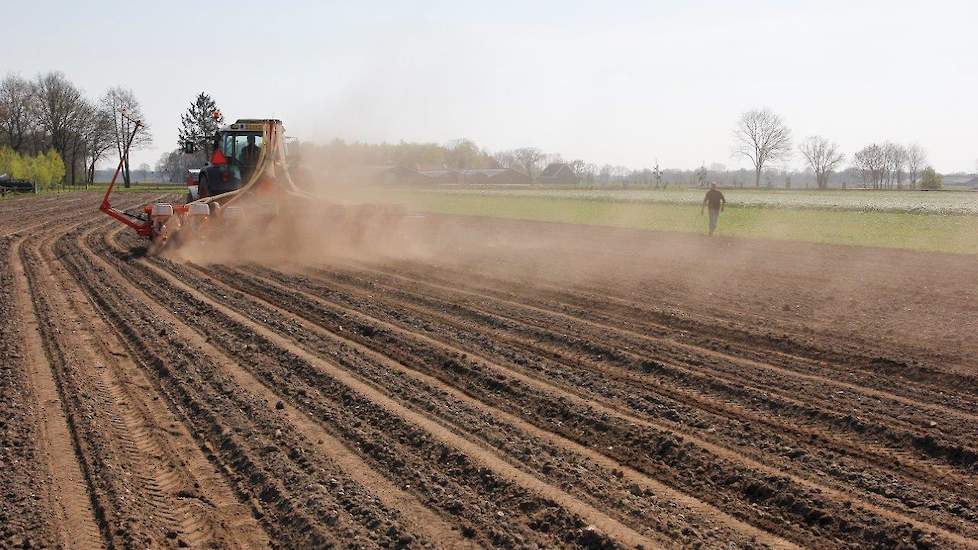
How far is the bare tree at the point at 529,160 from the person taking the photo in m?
118

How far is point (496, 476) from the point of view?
5543 mm

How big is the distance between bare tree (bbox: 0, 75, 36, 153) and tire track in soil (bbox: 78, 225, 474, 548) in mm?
89452

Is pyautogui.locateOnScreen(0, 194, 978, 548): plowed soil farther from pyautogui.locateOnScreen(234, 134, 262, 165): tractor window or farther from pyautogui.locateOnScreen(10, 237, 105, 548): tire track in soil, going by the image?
pyautogui.locateOnScreen(234, 134, 262, 165): tractor window

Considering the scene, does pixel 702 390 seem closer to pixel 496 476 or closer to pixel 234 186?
pixel 496 476

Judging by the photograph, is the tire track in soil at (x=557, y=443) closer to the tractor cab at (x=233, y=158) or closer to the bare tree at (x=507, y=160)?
the tractor cab at (x=233, y=158)

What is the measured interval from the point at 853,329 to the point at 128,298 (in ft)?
34.7

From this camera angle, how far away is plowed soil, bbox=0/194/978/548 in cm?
494

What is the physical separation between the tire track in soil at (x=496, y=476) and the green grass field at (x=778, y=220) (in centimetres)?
1950

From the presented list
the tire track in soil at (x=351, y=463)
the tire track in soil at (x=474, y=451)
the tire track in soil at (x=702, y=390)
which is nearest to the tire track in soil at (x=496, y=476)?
the tire track in soil at (x=474, y=451)

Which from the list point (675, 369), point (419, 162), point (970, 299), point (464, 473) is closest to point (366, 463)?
point (464, 473)

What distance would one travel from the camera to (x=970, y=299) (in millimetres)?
13625

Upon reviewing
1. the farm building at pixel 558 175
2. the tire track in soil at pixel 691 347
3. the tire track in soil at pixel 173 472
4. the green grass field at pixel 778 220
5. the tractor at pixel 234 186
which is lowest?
the tire track in soil at pixel 173 472

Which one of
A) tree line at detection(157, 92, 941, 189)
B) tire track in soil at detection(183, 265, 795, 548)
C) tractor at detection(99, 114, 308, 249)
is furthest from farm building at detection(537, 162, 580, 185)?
tire track in soil at detection(183, 265, 795, 548)

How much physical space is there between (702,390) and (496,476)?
115 inches
